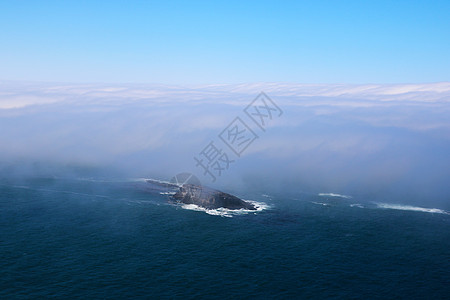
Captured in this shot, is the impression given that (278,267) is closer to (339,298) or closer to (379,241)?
(339,298)

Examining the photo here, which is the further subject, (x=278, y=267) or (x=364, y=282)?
(x=278, y=267)

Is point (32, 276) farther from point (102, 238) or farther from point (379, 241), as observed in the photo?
point (379, 241)

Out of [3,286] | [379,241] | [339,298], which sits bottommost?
[3,286]

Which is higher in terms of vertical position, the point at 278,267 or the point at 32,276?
the point at 278,267

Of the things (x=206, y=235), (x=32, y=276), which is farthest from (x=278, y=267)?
(x=32, y=276)

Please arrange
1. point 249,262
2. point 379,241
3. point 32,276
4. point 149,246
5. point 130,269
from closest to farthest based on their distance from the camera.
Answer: point 32,276 → point 130,269 → point 249,262 → point 149,246 → point 379,241

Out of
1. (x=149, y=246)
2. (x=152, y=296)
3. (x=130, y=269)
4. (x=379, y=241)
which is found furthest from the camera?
(x=379, y=241)
